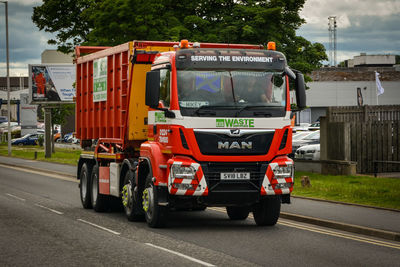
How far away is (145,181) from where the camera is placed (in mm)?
14844

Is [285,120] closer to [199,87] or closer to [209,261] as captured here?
[199,87]

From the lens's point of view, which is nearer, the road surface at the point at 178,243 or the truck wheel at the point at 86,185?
the road surface at the point at 178,243

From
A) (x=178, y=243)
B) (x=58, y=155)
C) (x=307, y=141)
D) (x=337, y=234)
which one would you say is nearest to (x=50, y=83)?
(x=58, y=155)

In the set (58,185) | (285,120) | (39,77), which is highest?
(39,77)

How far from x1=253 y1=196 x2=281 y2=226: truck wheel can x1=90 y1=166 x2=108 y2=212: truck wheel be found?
449cm

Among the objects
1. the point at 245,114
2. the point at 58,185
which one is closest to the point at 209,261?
the point at 245,114

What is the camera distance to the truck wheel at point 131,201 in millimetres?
15234

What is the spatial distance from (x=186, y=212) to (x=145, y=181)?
3.43 m

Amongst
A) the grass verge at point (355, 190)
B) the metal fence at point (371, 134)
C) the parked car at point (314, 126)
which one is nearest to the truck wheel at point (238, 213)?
the grass verge at point (355, 190)

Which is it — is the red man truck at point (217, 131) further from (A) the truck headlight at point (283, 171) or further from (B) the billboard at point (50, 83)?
(B) the billboard at point (50, 83)

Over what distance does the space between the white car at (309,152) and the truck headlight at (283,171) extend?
15.2m

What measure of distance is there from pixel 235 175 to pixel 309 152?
1640 cm

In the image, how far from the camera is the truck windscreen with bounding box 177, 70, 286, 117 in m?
13.5

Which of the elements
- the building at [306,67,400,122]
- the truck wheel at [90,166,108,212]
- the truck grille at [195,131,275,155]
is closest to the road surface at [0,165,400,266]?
the truck wheel at [90,166,108,212]
